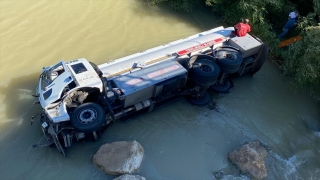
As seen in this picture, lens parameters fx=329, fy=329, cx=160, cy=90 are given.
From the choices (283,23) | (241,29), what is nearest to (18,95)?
(241,29)

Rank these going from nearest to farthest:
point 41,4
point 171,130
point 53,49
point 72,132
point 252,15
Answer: point 72,132 < point 171,130 < point 53,49 < point 252,15 < point 41,4

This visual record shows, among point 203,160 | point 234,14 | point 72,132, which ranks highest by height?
point 234,14

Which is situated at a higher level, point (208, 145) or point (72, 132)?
point (72, 132)

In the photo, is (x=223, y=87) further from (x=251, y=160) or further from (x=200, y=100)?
(x=251, y=160)

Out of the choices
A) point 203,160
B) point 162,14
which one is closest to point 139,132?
point 203,160

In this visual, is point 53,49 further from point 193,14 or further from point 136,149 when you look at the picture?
point 193,14

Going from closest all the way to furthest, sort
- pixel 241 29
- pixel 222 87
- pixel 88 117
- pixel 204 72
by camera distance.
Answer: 1. pixel 88 117
2. pixel 204 72
3. pixel 241 29
4. pixel 222 87

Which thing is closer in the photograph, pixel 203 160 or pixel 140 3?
pixel 203 160

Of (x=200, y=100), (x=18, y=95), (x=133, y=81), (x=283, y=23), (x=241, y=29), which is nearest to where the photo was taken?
(x=133, y=81)
